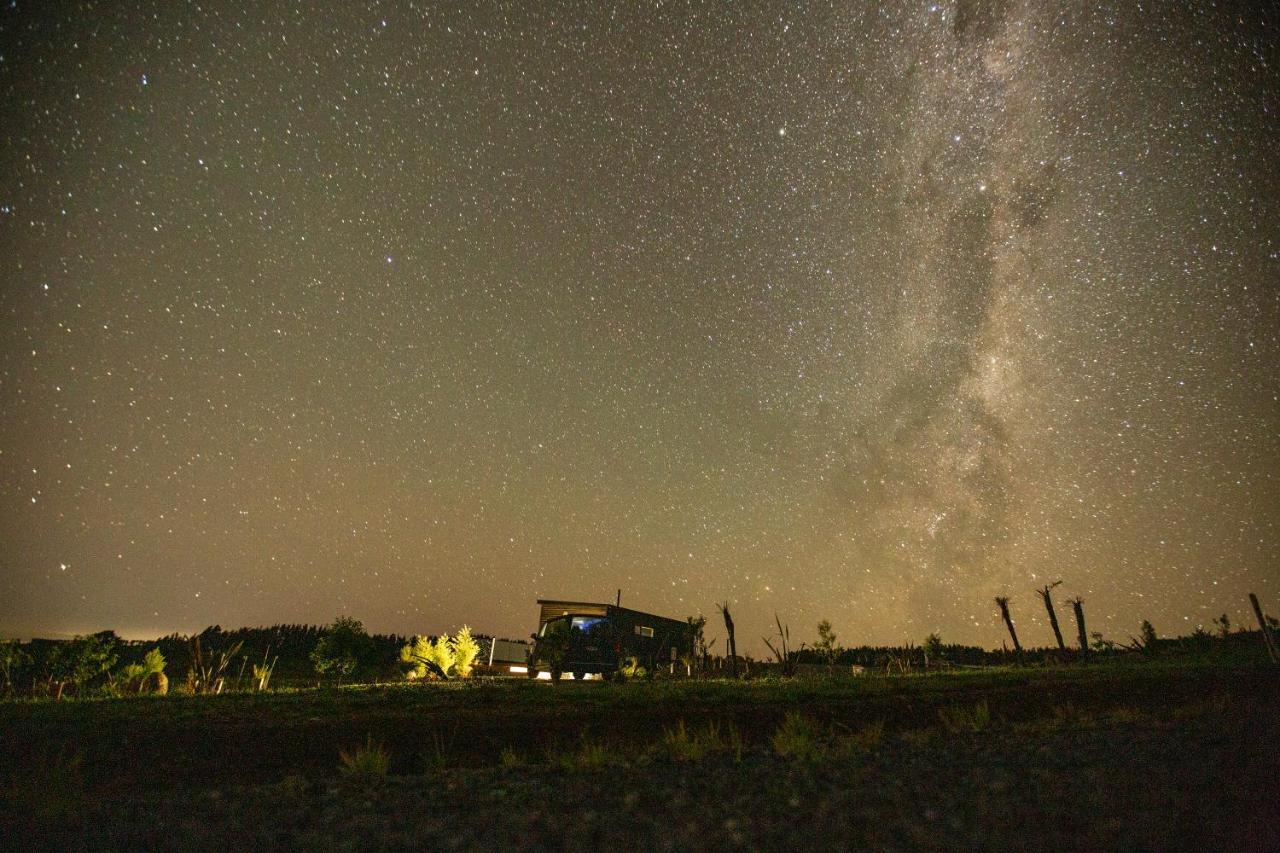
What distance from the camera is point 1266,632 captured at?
80.9 ft

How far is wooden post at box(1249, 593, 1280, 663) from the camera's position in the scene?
23.1 meters

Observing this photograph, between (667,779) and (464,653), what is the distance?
23499mm

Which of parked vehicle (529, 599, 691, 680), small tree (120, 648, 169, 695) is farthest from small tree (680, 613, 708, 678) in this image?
small tree (120, 648, 169, 695)

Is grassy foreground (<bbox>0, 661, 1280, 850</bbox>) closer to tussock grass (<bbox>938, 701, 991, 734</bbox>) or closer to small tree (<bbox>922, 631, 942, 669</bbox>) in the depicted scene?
tussock grass (<bbox>938, 701, 991, 734</bbox>)

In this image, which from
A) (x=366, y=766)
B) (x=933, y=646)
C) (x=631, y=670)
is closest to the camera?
(x=366, y=766)

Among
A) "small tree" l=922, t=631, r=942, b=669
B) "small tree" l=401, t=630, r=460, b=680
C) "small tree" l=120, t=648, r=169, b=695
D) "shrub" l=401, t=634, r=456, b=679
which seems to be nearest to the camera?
"small tree" l=120, t=648, r=169, b=695

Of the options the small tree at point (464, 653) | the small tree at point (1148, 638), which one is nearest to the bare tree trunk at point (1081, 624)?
the small tree at point (1148, 638)

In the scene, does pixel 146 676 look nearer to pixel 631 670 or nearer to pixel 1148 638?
pixel 631 670

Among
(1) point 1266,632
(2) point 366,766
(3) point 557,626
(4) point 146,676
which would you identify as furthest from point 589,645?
(1) point 1266,632

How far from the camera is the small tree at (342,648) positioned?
2394 centimetres

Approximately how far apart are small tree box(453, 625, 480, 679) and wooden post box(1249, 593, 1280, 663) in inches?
1122

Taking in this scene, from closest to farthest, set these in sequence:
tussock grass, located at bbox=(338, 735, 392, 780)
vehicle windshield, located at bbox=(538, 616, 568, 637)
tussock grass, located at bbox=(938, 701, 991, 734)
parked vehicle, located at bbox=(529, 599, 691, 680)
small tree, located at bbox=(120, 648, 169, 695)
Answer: tussock grass, located at bbox=(338, 735, 392, 780) < tussock grass, located at bbox=(938, 701, 991, 734) < small tree, located at bbox=(120, 648, 169, 695) < parked vehicle, located at bbox=(529, 599, 691, 680) < vehicle windshield, located at bbox=(538, 616, 568, 637)

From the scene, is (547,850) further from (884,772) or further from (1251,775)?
(1251,775)

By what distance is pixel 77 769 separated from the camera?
7059 millimetres
